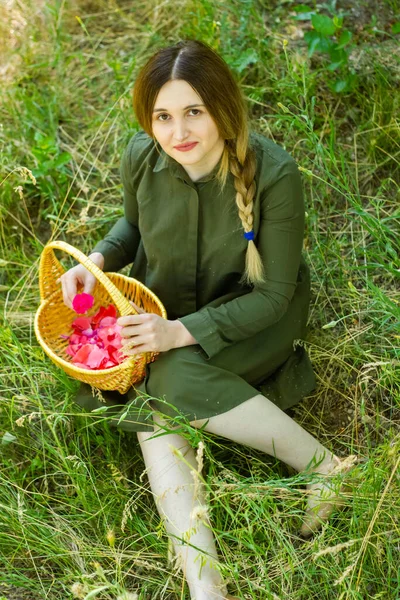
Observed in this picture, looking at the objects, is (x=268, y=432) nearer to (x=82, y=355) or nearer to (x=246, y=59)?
(x=82, y=355)

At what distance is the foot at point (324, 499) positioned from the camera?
1.52 m

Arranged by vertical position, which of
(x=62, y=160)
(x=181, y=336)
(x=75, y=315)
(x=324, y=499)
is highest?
(x=62, y=160)

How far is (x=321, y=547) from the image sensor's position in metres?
1.54

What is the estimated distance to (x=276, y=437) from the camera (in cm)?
173

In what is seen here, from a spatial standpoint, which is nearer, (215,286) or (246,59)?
(215,286)

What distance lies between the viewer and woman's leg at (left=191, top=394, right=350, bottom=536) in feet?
5.54

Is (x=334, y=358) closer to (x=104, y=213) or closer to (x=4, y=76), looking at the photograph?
(x=104, y=213)

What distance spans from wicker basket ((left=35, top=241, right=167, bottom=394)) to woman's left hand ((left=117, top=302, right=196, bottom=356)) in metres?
0.03

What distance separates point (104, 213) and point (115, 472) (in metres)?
1.02

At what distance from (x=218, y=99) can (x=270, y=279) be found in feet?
1.46

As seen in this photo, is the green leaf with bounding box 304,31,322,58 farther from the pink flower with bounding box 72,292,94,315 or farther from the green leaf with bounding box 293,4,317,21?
the pink flower with bounding box 72,292,94,315

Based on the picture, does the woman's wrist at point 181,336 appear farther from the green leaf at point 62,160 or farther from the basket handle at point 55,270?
the green leaf at point 62,160

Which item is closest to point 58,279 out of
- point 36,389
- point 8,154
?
point 36,389

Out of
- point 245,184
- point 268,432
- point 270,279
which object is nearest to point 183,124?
point 245,184
